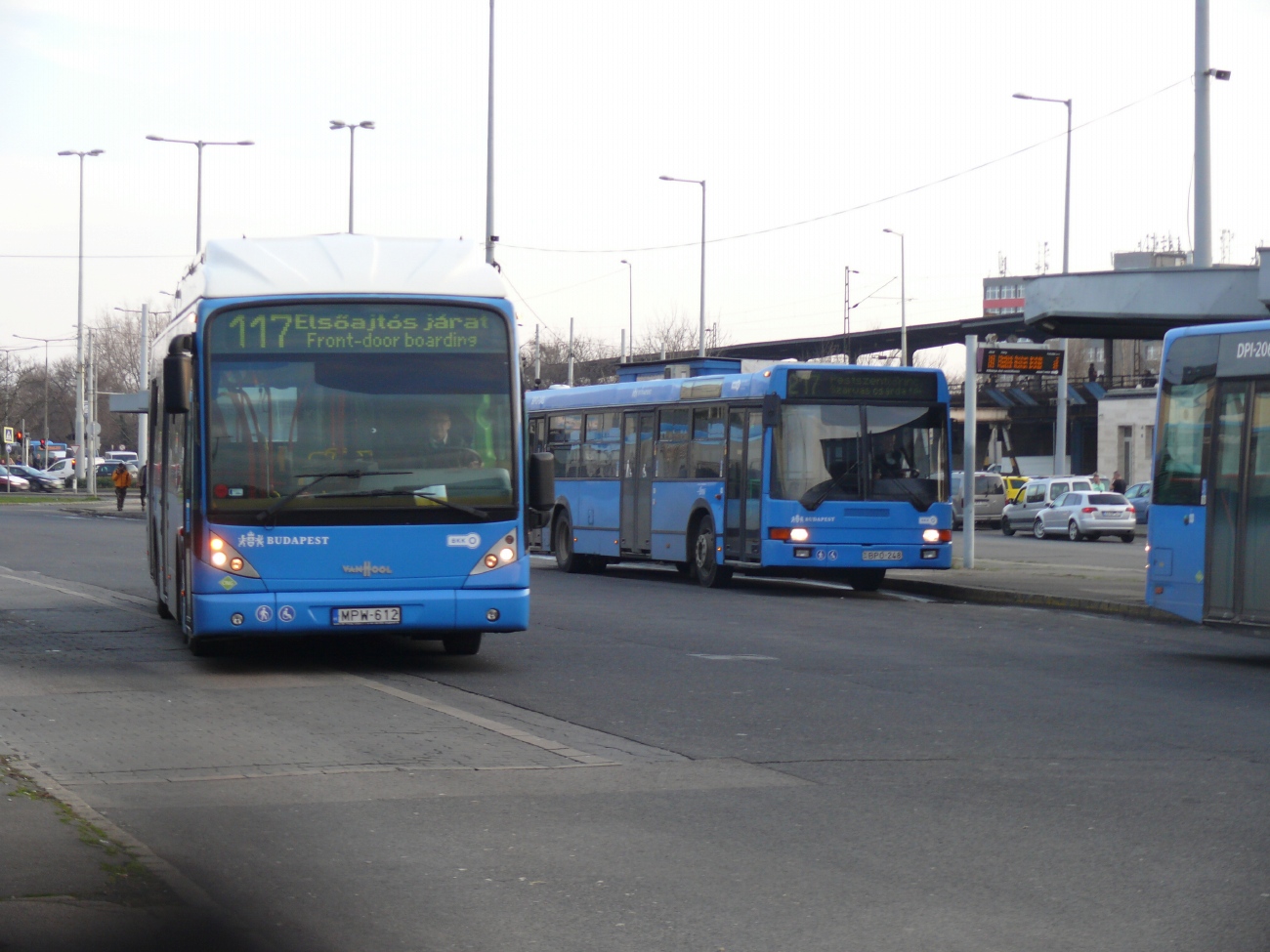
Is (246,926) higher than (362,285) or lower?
lower

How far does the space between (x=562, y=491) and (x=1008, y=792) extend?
63.9ft

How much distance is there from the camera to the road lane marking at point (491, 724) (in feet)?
28.5

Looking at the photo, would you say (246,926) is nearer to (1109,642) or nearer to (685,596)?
(1109,642)

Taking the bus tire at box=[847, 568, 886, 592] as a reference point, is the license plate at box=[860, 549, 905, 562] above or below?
above

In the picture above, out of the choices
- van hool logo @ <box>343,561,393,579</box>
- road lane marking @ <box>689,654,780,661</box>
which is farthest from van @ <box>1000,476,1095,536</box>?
van hool logo @ <box>343,561,393,579</box>

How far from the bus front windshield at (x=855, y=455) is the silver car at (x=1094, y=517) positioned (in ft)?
80.7

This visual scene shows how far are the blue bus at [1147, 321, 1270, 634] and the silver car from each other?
1203 inches

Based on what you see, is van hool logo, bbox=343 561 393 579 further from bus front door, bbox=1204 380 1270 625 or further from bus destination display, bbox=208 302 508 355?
bus front door, bbox=1204 380 1270 625

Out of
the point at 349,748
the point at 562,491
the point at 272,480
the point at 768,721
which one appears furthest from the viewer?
the point at 562,491

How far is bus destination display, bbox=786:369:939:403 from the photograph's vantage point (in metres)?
21.3

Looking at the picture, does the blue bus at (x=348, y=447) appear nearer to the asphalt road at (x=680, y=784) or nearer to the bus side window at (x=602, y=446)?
the asphalt road at (x=680, y=784)

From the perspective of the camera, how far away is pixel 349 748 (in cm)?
888

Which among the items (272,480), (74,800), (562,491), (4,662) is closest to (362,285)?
(272,480)

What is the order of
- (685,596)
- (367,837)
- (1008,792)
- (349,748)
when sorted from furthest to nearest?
1. (685,596)
2. (349,748)
3. (1008,792)
4. (367,837)
